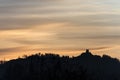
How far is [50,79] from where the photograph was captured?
133m

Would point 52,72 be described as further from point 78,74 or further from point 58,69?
point 78,74

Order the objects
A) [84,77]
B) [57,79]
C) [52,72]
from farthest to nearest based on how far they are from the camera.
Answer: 1. [52,72]
2. [57,79]
3. [84,77]

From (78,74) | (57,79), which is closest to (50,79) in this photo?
(57,79)

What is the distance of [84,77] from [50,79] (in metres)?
13.2

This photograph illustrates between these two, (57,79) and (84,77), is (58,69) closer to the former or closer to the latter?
(57,79)

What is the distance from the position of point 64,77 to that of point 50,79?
546 centimetres

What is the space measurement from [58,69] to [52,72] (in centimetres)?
891

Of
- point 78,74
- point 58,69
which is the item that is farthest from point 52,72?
point 78,74

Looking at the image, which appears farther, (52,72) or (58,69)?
(52,72)

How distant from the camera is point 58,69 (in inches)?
5281

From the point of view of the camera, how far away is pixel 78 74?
12594cm

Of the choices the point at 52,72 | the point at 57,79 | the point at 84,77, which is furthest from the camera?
the point at 52,72

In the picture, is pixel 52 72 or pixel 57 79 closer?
pixel 57 79

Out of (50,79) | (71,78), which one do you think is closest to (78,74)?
(71,78)
